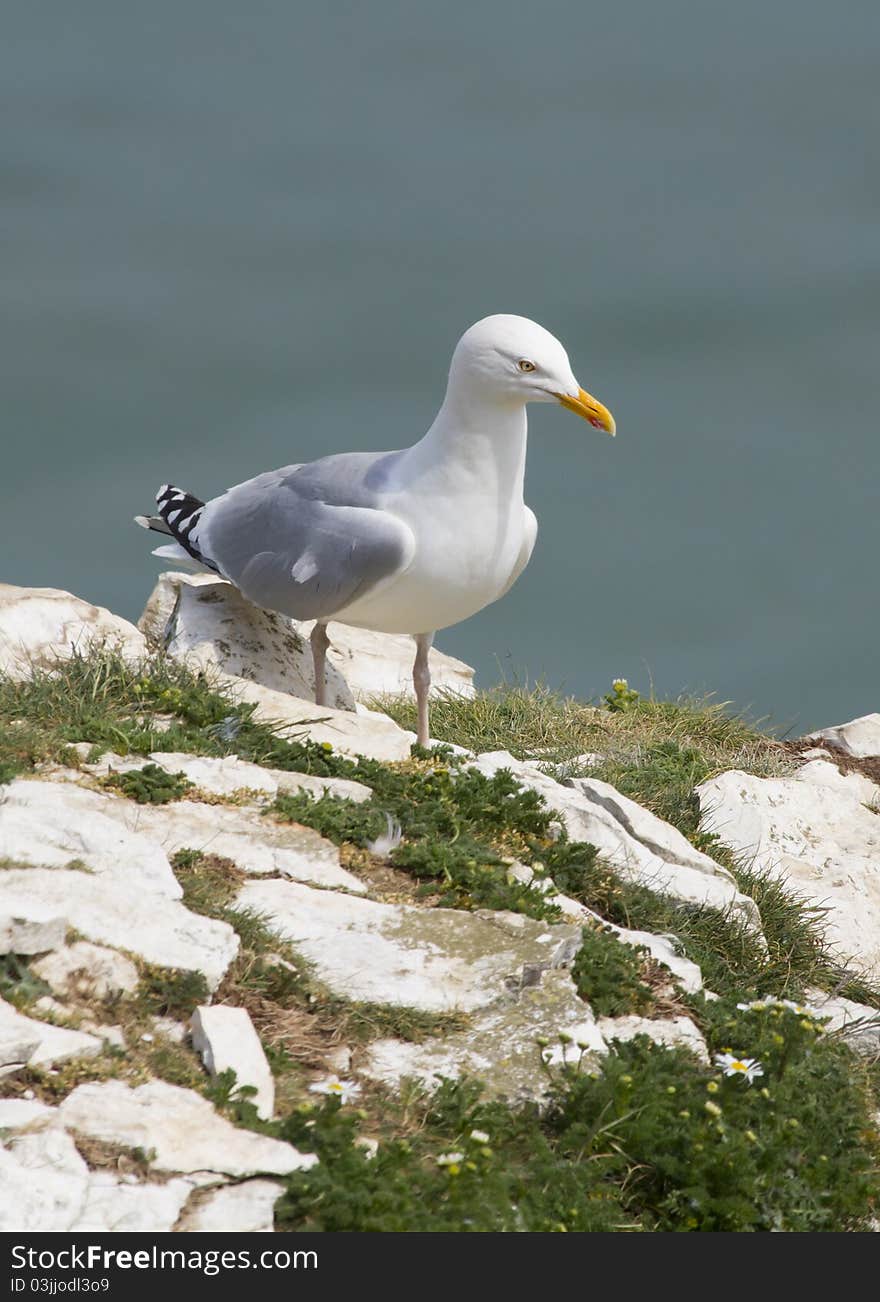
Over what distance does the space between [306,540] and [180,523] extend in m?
1.04

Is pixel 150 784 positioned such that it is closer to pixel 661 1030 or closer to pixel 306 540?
pixel 661 1030

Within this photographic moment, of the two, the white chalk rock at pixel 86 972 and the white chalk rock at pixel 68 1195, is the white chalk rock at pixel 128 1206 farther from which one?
the white chalk rock at pixel 86 972

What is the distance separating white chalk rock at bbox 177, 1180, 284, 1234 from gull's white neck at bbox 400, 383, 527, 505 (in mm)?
3850

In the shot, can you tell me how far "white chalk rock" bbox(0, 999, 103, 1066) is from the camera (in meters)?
3.86

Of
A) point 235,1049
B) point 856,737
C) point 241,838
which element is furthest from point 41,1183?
point 856,737

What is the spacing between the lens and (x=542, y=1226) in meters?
3.75

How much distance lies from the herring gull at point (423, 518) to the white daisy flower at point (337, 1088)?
272 cm

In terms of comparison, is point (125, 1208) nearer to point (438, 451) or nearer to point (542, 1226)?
point (542, 1226)

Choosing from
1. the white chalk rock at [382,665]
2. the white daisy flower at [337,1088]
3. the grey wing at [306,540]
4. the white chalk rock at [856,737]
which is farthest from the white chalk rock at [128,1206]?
the white chalk rock at [856,737]

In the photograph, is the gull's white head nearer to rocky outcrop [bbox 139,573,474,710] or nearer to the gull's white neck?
the gull's white neck

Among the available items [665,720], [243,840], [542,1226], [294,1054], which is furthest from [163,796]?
[665,720]

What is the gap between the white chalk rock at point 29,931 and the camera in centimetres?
415

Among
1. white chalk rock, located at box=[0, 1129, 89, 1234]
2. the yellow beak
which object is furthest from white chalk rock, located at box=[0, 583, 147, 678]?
white chalk rock, located at box=[0, 1129, 89, 1234]

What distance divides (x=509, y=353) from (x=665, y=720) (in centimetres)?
285
